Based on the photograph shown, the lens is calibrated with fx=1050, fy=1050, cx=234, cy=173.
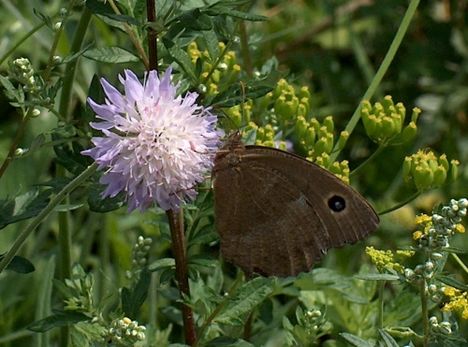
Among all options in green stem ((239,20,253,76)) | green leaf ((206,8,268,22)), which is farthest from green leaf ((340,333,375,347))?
green stem ((239,20,253,76))

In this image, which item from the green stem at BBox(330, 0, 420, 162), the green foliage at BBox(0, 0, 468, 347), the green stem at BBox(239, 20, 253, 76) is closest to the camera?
the green foliage at BBox(0, 0, 468, 347)

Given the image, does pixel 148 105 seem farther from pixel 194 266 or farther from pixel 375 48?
pixel 375 48

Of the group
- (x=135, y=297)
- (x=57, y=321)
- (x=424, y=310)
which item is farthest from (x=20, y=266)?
(x=424, y=310)

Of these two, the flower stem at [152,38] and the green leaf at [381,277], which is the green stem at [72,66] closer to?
the flower stem at [152,38]

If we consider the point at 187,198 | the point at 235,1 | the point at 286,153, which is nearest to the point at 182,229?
the point at 187,198

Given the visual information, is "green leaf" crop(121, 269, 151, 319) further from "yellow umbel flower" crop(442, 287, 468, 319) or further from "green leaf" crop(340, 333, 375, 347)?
"yellow umbel flower" crop(442, 287, 468, 319)

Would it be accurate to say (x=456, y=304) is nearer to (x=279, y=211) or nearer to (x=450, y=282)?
(x=450, y=282)
